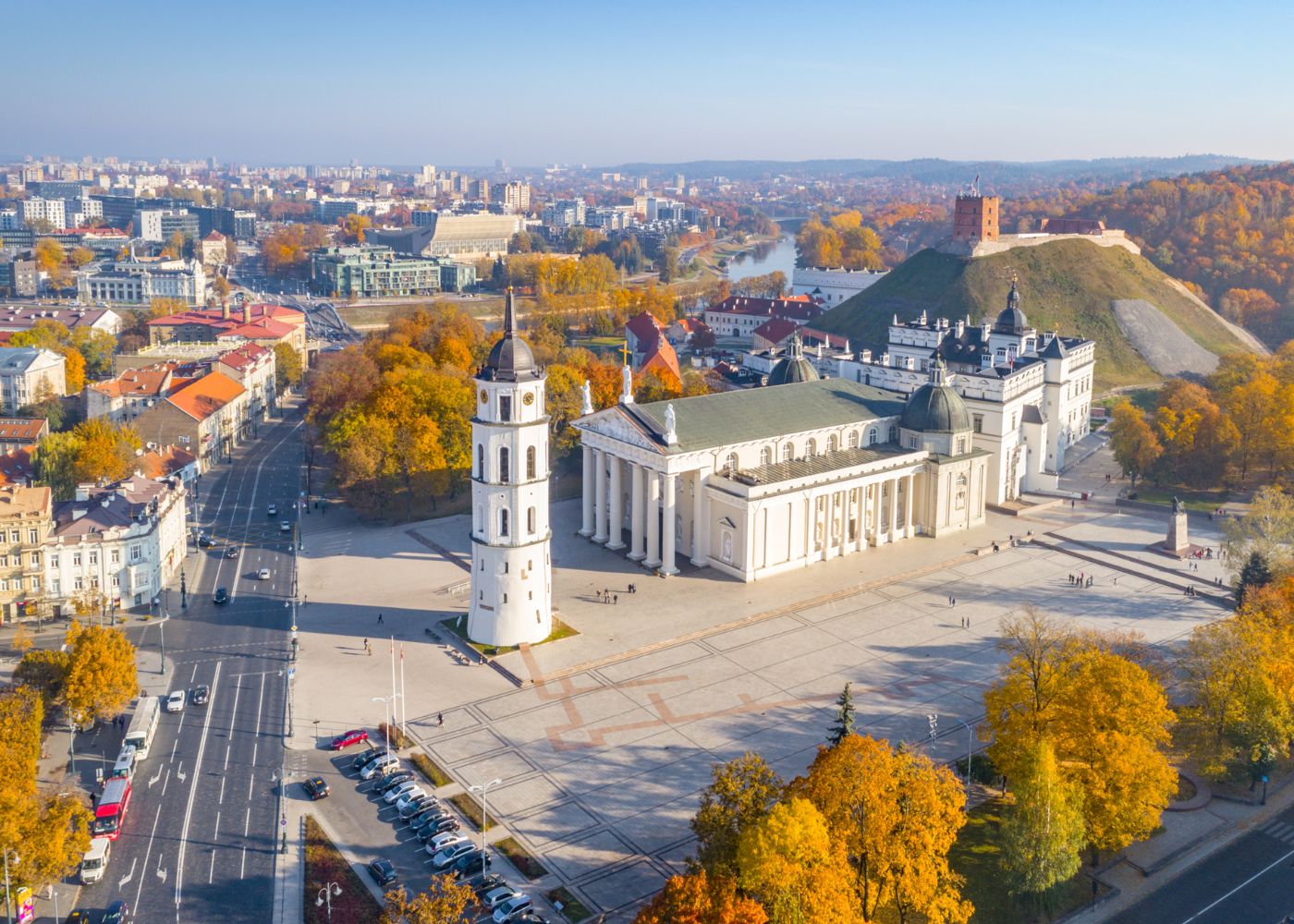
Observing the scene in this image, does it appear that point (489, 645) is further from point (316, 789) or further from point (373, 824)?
point (373, 824)

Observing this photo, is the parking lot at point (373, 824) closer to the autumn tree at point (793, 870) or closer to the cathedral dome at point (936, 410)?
the autumn tree at point (793, 870)

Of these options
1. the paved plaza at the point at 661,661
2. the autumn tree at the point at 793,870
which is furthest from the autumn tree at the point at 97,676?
the autumn tree at the point at 793,870

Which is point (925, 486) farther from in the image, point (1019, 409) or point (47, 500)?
point (47, 500)

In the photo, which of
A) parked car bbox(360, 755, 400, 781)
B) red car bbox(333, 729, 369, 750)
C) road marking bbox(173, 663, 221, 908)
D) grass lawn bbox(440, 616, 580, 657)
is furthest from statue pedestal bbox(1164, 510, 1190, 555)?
road marking bbox(173, 663, 221, 908)

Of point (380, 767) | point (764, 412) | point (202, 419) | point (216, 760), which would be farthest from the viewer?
point (202, 419)

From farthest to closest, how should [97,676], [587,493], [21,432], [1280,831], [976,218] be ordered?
[976,218] → [21,432] → [587,493] → [97,676] → [1280,831]

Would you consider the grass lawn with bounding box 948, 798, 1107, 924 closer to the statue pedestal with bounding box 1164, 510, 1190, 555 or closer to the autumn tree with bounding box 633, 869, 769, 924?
the autumn tree with bounding box 633, 869, 769, 924

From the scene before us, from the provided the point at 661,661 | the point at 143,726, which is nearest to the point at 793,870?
the point at 661,661
